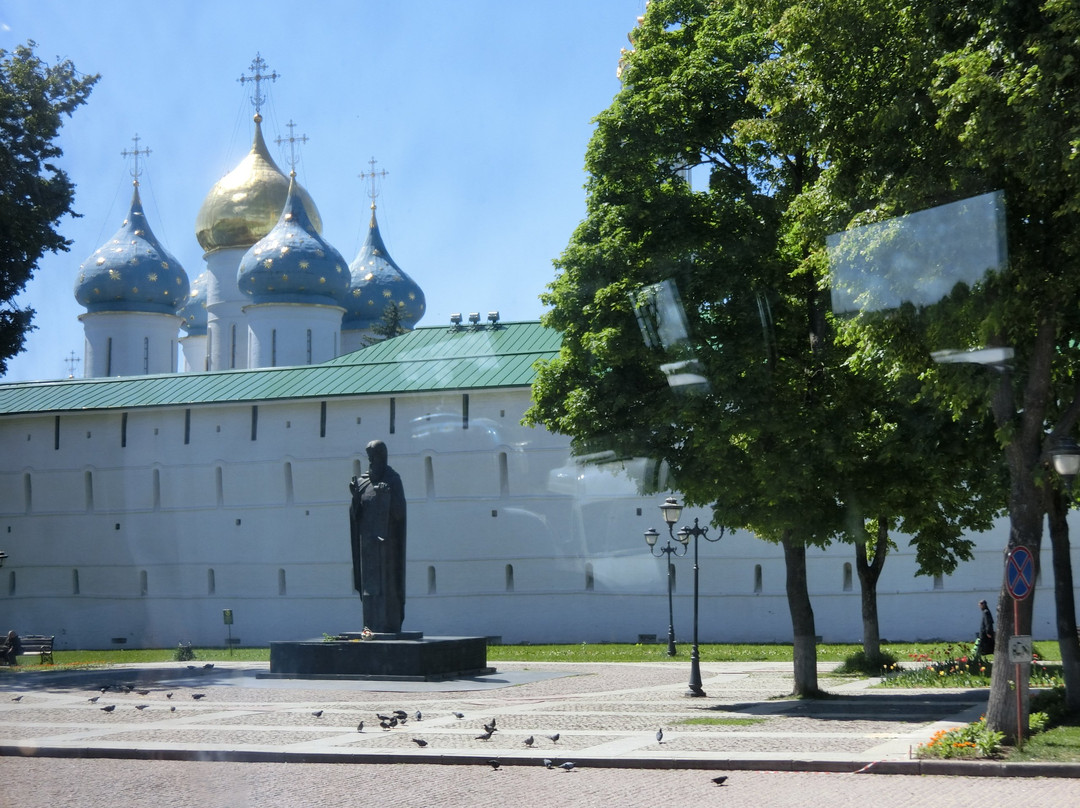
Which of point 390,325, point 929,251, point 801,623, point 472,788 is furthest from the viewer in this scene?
point 390,325

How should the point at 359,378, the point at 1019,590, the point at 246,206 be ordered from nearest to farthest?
the point at 1019,590
the point at 359,378
the point at 246,206

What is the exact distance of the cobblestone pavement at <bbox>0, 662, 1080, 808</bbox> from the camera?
9711mm

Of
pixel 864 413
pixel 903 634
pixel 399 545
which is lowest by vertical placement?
pixel 903 634

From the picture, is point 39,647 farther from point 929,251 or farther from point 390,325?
point 929,251

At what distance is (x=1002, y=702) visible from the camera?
11.5 meters

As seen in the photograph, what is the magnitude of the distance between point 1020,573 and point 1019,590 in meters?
0.15

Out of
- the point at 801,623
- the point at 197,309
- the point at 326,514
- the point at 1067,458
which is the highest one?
the point at 197,309

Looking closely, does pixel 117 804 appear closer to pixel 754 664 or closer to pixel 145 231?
pixel 145 231

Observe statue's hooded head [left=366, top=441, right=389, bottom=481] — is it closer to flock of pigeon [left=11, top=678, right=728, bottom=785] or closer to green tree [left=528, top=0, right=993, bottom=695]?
green tree [left=528, top=0, right=993, bottom=695]

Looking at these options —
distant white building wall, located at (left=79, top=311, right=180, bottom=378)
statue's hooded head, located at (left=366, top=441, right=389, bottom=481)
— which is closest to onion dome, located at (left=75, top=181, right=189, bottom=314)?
distant white building wall, located at (left=79, top=311, right=180, bottom=378)

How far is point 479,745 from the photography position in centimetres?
1212

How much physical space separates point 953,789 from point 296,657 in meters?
13.3

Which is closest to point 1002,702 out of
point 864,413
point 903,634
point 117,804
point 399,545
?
point 864,413

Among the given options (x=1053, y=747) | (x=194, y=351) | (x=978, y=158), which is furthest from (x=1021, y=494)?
(x=194, y=351)
